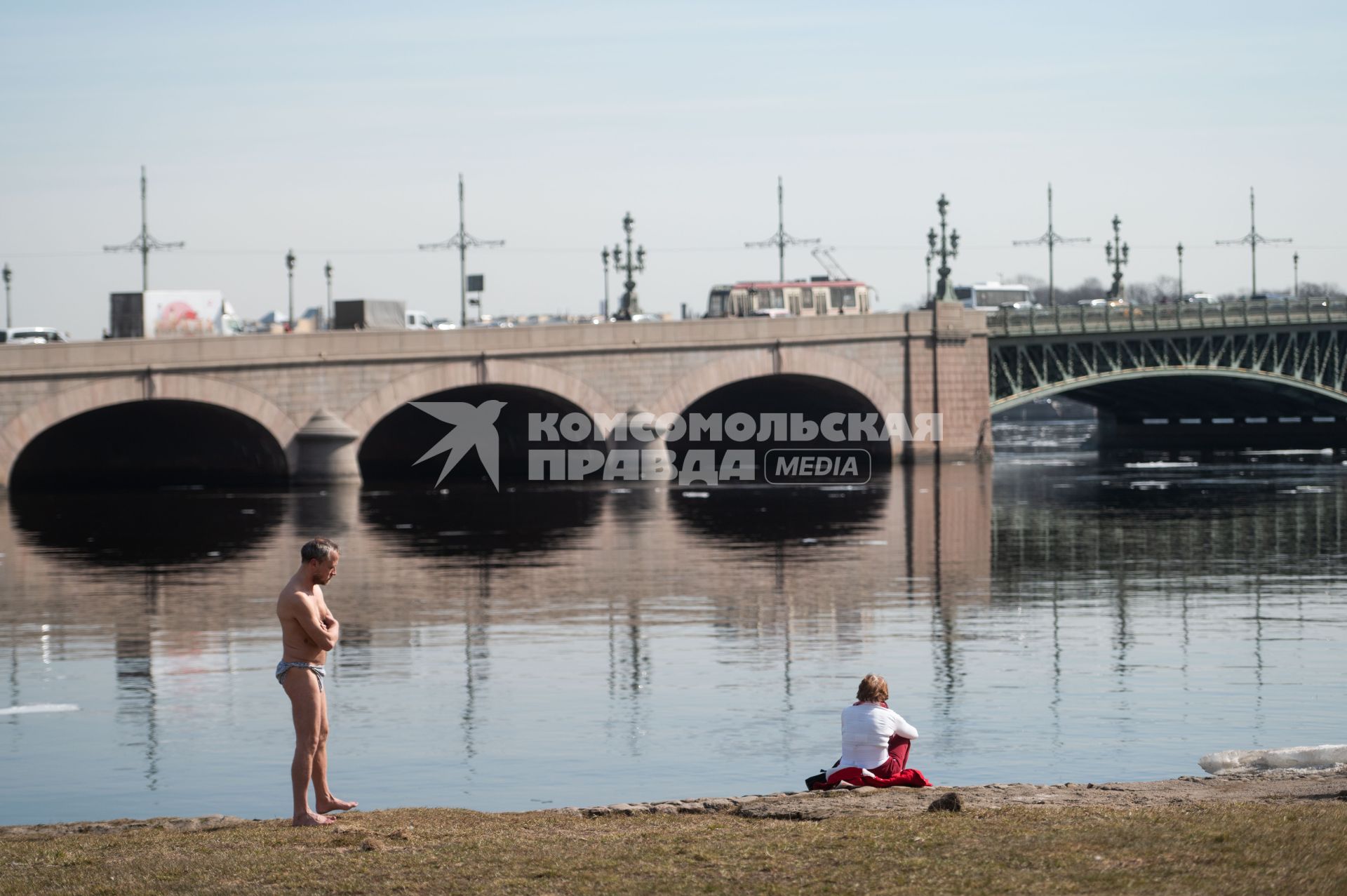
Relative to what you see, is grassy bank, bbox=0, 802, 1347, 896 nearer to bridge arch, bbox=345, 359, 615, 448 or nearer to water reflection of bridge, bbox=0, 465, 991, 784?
water reflection of bridge, bbox=0, 465, 991, 784

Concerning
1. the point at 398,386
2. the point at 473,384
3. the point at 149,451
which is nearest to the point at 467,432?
the point at 473,384

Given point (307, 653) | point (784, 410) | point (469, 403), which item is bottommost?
point (307, 653)

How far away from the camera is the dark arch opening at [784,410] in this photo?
7538 centimetres

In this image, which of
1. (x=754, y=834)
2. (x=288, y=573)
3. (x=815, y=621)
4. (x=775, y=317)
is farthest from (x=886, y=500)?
(x=754, y=834)

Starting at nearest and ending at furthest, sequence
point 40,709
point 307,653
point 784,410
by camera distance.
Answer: point 307,653, point 40,709, point 784,410

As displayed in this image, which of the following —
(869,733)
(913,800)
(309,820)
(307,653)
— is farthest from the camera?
(869,733)

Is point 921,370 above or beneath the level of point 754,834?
above

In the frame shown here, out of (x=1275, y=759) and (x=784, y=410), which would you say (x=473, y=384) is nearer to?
(x=784, y=410)

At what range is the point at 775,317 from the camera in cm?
7138

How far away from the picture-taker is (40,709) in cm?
1848

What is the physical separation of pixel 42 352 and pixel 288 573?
87.5 feet

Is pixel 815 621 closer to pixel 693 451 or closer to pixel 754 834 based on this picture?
pixel 754 834

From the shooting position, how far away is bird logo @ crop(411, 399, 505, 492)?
7356 centimetres

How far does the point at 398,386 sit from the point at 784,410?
86.8ft
